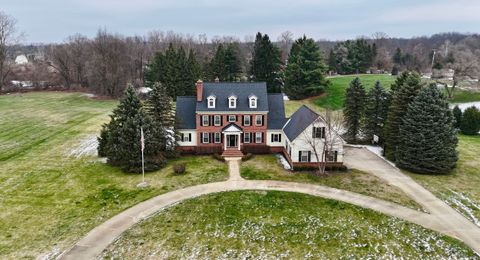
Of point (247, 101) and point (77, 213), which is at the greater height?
point (247, 101)

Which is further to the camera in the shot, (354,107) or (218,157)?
(354,107)

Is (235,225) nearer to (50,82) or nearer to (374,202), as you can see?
(374,202)

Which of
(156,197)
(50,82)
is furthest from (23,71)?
(156,197)

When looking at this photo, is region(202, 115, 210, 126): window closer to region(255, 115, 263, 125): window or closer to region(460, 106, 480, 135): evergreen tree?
region(255, 115, 263, 125): window

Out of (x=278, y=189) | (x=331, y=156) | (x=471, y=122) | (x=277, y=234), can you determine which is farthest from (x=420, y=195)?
(x=471, y=122)

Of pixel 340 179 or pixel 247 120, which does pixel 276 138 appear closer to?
pixel 247 120

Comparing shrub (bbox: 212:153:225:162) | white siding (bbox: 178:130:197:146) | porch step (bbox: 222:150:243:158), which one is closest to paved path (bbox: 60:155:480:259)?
shrub (bbox: 212:153:225:162)
